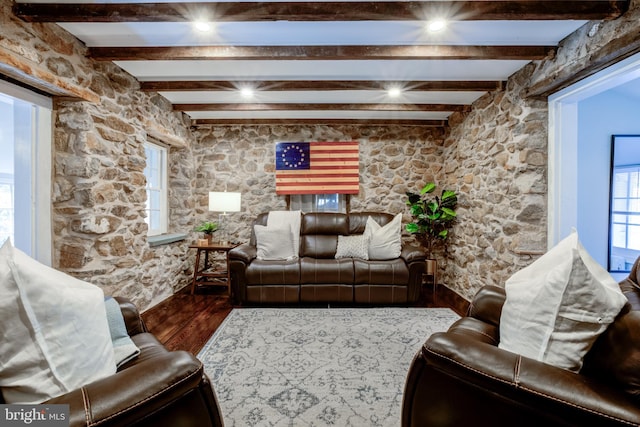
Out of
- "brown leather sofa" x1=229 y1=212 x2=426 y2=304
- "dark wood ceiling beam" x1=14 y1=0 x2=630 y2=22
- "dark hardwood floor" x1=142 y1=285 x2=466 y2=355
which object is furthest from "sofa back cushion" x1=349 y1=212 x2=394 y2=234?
"dark wood ceiling beam" x1=14 y1=0 x2=630 y2=22

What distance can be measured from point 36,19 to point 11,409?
2261 millimetres

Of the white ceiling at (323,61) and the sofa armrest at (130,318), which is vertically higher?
the white ceiling at (323,61)

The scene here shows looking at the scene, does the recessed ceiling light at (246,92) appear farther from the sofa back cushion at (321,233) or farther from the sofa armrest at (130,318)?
the sofa armrest at (130,318)

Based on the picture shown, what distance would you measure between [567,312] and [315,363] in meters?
1.51

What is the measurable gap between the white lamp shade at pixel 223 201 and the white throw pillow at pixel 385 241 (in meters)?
1.73

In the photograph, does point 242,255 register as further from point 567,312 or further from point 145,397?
point 567,312

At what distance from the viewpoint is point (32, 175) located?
222cm

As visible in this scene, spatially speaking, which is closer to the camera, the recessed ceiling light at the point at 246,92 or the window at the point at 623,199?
the recessed ceiling light at the point at 246,92

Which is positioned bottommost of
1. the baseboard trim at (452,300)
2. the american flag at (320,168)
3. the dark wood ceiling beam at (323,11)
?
the baseboard trim at (452,300)

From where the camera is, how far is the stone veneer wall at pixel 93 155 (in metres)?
1.97

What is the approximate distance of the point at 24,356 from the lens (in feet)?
2.83

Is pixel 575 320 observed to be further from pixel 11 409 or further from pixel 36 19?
pixel 36 19

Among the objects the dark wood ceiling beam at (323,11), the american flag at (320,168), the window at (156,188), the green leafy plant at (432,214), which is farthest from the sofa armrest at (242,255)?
the dark wood ceiling beam at (323,11)

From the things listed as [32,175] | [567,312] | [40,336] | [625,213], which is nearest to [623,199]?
[625,213]
